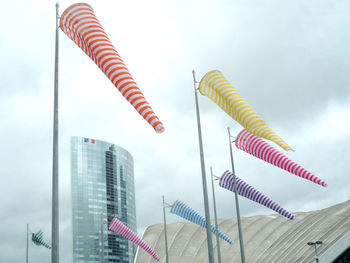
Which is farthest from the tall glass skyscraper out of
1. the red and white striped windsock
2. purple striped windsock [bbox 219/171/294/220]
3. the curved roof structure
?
the red and white striped windsock

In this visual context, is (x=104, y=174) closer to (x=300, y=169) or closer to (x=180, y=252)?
(x=180, y=252)

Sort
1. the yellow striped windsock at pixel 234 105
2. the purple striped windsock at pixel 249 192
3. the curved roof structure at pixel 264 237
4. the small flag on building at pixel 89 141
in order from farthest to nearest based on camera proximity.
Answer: the small flag on building at pixel 89 141
the curved roof structure at pixel 264 237
the purple striped windsock at pixel 249 192
the yellow striped windsock at pixel 234 105

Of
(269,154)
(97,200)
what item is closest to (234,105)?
(269,154)

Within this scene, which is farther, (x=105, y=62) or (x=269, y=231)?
(x=269, y=231)

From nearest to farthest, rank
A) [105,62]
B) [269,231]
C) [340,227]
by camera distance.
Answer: [105,62]
[340,227]
[269,231]

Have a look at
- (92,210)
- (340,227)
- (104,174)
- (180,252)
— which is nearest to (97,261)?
(92,210)

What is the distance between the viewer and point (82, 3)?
14.4 m

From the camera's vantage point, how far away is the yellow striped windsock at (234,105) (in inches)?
726

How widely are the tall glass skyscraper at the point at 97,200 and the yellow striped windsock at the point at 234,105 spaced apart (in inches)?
4105

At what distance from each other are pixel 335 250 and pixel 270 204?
228 inches

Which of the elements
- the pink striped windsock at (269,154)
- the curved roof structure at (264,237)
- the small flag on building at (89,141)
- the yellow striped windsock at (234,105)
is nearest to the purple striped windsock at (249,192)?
the pink striped windsock at (269,154)

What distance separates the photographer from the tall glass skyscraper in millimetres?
123875

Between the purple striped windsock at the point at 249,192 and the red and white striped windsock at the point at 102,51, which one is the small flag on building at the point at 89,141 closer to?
the purple striped windsock at the point at 249,192

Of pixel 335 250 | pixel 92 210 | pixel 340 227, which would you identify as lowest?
pixel 335 250
